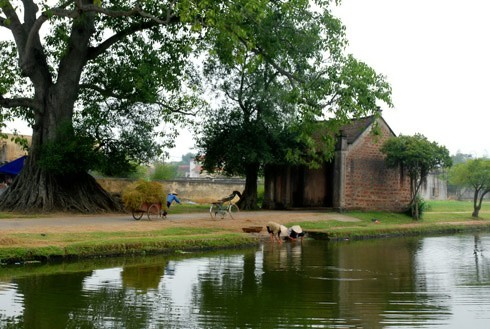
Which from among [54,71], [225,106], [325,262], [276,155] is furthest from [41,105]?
[325,262]

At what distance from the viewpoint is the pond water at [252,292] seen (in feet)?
25.2

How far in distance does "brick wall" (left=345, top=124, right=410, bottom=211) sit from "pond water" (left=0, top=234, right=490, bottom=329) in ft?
52.5

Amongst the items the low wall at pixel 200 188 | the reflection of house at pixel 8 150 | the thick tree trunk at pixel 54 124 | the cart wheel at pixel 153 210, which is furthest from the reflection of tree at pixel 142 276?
the reflection of house at pixel 8 150

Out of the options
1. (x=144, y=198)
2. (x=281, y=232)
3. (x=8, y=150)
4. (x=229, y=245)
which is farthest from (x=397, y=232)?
(x=8, y=150)

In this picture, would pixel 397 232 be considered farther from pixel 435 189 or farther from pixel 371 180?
pixel 435 189

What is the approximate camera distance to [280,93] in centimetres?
2920

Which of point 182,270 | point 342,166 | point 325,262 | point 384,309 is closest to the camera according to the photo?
point 384,309

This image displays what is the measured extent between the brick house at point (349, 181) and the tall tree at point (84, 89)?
8.44m

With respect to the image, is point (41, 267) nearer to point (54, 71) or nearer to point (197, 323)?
point (197, 323)

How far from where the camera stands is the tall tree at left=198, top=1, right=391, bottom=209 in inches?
794

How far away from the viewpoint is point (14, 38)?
24094 mm

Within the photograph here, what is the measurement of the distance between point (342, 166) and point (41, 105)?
14.9 metres

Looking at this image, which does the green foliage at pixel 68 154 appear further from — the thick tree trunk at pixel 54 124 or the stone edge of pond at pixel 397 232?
the stone edge of pond at pixel 397 232

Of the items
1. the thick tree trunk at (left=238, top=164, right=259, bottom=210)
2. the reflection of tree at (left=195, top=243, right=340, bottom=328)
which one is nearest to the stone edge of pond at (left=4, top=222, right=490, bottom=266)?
the reflection of tree at (left=195, top=243, right=340, bottom=328)
